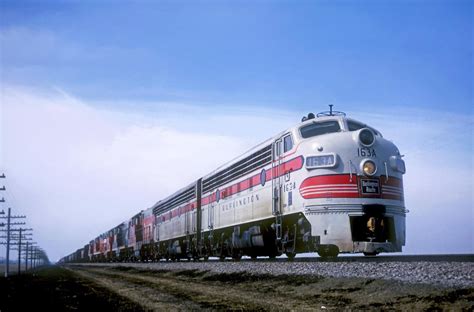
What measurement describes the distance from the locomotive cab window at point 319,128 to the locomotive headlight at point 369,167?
193cm

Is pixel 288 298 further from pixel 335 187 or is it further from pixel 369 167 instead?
pixel 369 167

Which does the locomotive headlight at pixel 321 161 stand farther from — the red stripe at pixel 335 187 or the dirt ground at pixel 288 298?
the dirt ground at pixel 288 298

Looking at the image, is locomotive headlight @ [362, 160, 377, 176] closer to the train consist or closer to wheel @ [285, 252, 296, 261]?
the train consist

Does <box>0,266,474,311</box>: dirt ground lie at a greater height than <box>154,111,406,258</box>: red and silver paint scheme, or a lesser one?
lesser

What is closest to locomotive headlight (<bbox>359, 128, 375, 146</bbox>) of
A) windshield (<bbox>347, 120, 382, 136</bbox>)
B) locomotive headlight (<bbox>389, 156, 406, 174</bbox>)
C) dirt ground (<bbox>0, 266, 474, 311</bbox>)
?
locomotive headlight (<bbox>389, 156, 406, 174</bbox>)

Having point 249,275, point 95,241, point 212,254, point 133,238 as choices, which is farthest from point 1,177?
point 95,241

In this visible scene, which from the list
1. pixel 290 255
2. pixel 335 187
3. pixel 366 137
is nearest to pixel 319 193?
pixel 335 187

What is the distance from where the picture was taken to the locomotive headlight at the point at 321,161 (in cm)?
1552

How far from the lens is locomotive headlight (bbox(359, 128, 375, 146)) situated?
52.3 ft

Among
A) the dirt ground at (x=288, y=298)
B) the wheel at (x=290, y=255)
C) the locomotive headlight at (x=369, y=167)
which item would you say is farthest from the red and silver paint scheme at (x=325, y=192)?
the dirt ground at (x=288, y=298)

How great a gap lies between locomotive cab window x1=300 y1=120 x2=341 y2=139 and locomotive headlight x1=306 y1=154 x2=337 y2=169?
1.34 metres

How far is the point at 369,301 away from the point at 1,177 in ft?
113

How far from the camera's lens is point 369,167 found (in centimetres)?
1551

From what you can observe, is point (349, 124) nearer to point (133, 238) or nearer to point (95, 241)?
point (133, 238)
